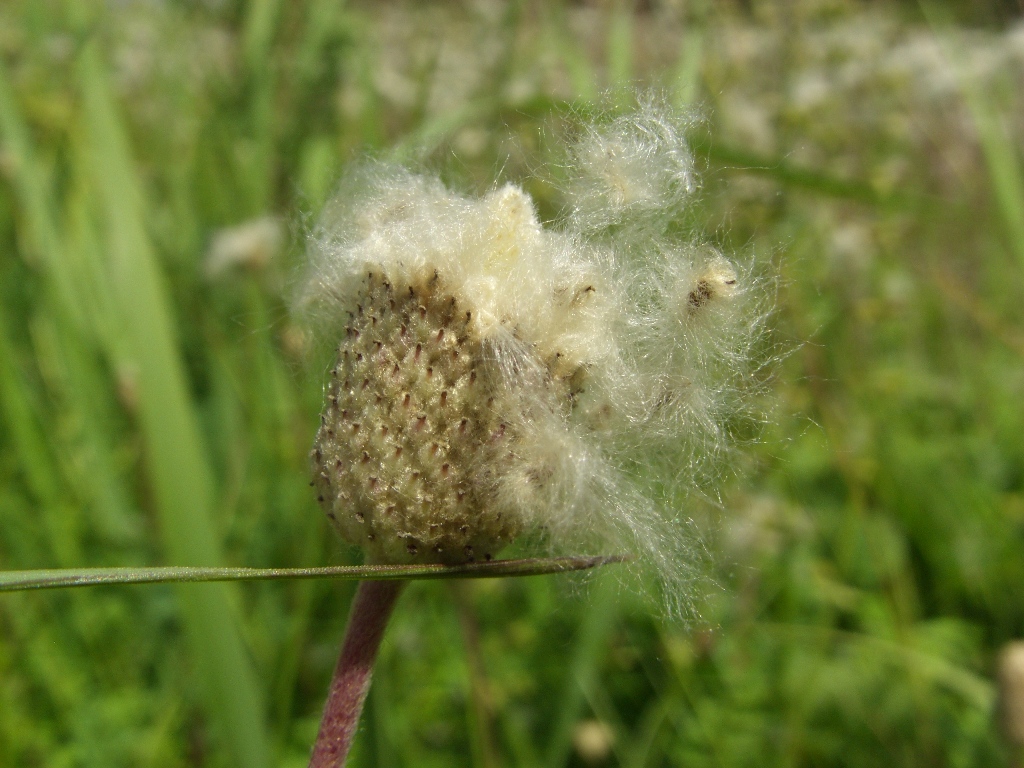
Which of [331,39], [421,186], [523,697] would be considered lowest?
[523,697]

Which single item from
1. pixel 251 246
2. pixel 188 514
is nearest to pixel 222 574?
pixel 188 514

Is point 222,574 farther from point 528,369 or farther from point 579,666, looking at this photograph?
point 579,666

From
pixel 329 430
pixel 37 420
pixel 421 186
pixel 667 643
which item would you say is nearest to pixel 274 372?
pixel 37 420

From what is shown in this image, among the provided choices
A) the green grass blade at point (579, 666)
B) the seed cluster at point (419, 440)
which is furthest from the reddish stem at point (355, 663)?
the green grass blade at point (579, 666)

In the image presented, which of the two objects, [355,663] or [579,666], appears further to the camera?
[579,666]

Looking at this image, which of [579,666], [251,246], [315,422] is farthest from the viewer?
[251,246]

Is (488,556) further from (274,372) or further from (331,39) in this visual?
(331,39)
